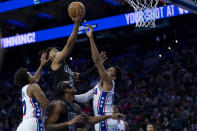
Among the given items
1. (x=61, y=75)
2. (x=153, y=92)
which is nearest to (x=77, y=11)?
(x=61, y=75)

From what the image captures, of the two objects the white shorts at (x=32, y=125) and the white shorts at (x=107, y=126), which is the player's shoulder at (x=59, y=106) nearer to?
the white shorts at (x=32, y=125)

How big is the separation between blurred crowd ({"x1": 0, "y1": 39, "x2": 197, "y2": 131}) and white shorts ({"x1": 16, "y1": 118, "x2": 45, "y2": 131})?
4.23m

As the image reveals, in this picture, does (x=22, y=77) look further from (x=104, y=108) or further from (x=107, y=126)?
(x=107, y=126)

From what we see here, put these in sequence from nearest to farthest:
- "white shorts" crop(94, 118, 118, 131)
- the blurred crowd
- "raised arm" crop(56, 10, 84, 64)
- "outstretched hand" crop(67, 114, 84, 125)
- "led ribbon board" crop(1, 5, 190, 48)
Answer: "outstretched hand" crop(67, 114, 84, 125)
"raised arm" crop(56, 10, 84, 64)
"white shorts" crop(94, 118, 118, 131)
the blurred crowd
"led ribbon board" crop(1, 5, 190, 48)

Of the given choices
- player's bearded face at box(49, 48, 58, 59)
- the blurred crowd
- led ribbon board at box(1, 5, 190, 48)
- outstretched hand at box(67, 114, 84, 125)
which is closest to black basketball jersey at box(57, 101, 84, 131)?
outstretched hand at box(67, 114, 84, 125)

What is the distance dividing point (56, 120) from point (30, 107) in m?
0.70

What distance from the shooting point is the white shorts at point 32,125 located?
13.0ft

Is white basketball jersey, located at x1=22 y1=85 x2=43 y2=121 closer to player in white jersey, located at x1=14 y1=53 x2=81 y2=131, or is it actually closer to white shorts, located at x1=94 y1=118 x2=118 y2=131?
player in white jersey, located at x1=14 y1=53 x2=81 y2=131

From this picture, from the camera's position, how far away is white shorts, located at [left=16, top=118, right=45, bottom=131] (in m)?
3.95

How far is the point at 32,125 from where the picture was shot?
3965 millimetres

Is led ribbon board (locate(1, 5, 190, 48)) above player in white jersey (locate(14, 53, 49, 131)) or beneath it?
above

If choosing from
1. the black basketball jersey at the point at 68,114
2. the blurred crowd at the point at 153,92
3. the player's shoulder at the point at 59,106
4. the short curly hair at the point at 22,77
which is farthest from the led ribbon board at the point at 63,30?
the player's shoulder at the point at 59,106

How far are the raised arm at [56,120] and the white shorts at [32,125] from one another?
569 millimetres

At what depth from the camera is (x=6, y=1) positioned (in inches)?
484
